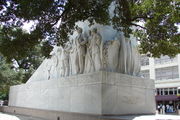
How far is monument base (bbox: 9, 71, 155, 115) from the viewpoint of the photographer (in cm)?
1034

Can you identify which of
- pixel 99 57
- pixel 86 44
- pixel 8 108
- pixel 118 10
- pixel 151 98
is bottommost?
pixel 8 108

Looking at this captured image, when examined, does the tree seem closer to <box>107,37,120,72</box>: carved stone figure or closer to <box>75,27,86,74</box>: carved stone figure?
<box>107,37,120,72</box>: carved stone figure

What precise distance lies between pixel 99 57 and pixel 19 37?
4.21 meters

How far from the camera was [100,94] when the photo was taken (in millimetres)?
10156

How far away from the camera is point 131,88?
11.6m

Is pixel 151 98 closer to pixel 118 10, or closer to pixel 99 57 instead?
pixel 99 57

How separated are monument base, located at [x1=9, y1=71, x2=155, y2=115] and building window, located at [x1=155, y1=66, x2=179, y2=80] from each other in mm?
19631

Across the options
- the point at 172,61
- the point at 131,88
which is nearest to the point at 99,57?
the point at 131,88

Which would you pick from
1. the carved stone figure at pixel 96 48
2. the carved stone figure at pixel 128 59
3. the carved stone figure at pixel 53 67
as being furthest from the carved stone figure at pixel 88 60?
the carved stone figure at pixel 53 67

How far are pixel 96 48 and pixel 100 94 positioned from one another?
263cm

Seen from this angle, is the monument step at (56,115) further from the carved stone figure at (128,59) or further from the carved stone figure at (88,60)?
the carved stone figure at (128,59)

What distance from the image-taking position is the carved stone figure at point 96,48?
37.2ft

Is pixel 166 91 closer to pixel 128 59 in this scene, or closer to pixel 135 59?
pixel 135 59

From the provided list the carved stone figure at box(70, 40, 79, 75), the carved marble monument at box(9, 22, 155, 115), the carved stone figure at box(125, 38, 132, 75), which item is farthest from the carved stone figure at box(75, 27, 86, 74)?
the carved stone figure at box(125, 38, 132, 75)
